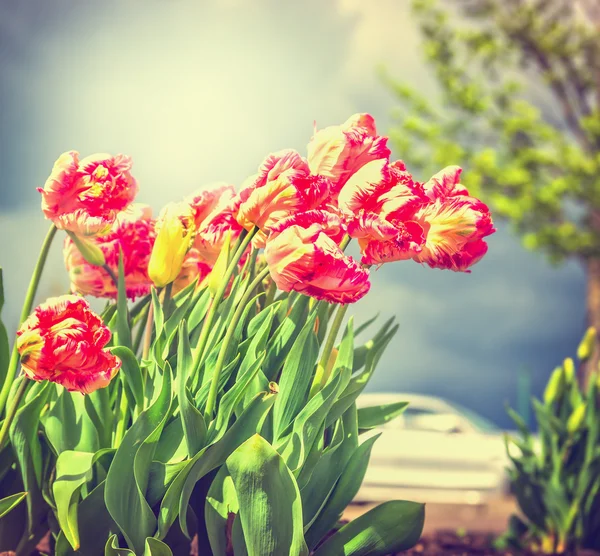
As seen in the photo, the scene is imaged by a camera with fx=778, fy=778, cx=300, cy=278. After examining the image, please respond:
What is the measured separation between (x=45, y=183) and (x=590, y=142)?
571cm

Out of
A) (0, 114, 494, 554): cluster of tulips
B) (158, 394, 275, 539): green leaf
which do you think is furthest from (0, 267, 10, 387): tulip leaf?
(158, 394, 275, 539): green leaf

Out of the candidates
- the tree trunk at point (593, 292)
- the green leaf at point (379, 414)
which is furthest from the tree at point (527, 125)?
the green leaf at point (379, 414)

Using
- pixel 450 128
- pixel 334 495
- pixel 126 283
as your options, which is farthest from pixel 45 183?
pixel 450 128

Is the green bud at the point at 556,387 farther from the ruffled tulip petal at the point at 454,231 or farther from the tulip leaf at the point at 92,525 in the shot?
the tulip leaf at the point at 92,525

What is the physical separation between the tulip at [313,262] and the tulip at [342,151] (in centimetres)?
7

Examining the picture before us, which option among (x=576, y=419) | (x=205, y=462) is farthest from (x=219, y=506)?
(x=576, y=419)

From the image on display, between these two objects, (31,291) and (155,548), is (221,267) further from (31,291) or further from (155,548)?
(155,548)

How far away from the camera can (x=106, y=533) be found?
3.35 feet

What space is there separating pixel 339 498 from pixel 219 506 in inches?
6.9

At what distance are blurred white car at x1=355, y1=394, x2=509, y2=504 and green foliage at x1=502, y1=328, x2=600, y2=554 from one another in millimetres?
2302

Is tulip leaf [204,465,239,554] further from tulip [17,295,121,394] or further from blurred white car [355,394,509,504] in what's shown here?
blurred white car [355,394,509,504]

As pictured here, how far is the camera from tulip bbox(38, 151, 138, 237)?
102 centimetres

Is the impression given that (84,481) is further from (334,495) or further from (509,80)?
(509,80)

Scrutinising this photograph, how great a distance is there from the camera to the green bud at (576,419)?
243 centimetres
